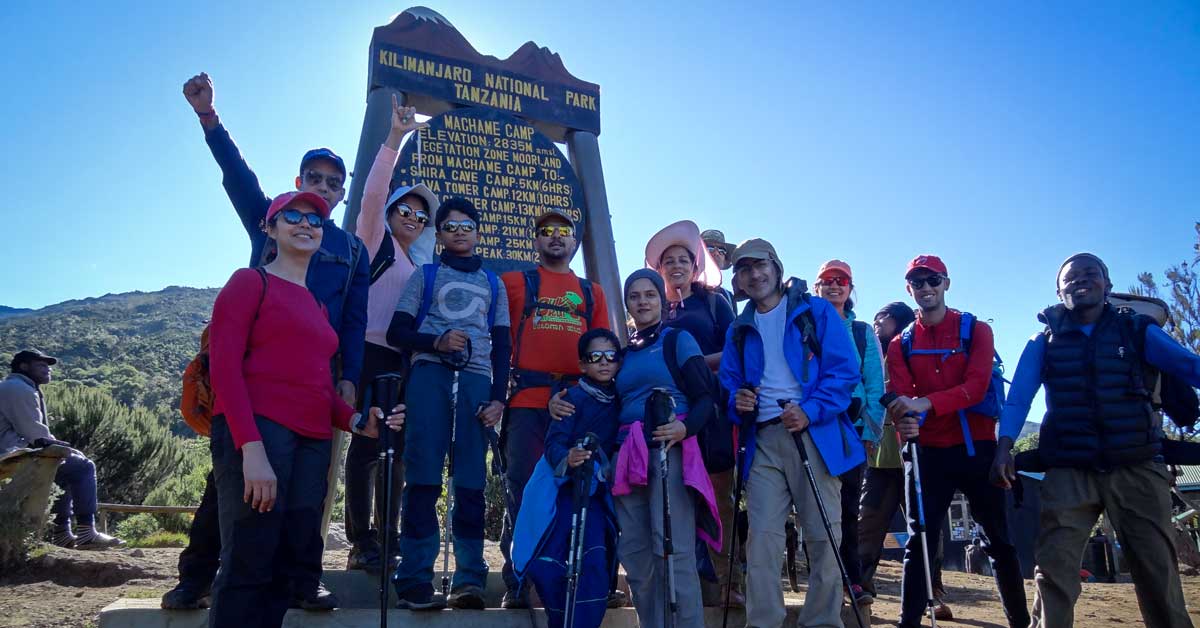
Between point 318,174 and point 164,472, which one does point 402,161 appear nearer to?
point 318,174

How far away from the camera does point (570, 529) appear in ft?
12.6

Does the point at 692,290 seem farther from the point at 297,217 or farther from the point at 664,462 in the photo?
the point at 297,217

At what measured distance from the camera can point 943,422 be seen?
488cm

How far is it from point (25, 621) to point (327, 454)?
3563mm

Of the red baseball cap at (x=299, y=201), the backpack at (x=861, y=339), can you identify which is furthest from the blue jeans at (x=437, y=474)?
the backpack at (x=861, y=339)

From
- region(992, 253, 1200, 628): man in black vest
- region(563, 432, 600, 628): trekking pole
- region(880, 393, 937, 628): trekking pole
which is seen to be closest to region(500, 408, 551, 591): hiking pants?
region(563, 432, 600, 628): trekking pole

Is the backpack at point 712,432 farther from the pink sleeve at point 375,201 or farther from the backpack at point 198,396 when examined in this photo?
the backpack at point 198,396

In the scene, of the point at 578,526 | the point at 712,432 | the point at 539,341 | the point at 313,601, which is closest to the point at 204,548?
the point at 313,601

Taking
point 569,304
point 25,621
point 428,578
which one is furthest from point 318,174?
point 25,621

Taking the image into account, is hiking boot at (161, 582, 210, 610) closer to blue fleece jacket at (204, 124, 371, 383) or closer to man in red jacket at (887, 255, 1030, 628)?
blue fleece jacket at (204, 124, 371, 383)

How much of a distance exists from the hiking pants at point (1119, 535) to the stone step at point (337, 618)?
2668 millimetres

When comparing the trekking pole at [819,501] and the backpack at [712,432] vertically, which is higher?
the backpack at [712,432]

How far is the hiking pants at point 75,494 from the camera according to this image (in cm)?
817

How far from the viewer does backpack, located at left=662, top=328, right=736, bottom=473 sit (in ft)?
13.5
